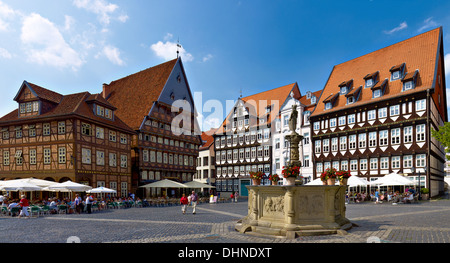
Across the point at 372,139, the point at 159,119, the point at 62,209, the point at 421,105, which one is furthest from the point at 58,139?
the point at 421,105

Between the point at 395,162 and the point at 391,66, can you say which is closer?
the point at 395,162

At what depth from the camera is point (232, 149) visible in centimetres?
5216

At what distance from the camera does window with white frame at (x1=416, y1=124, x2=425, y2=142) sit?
31078 mm

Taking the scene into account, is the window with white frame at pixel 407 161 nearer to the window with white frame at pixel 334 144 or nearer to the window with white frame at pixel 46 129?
the window with white frame at pixel 334 144

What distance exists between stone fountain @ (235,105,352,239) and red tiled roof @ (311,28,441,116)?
25.4 metres

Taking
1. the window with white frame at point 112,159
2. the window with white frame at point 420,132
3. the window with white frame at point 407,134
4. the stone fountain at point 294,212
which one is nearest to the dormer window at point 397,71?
the window with white frame at point 407,134

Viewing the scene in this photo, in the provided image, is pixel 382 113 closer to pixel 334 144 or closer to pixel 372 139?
pixel 372 139

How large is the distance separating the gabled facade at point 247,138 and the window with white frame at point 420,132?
54.5 feet

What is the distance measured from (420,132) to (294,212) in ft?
85.6

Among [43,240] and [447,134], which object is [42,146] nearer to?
[43,240]

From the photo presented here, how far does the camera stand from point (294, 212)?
413 inches

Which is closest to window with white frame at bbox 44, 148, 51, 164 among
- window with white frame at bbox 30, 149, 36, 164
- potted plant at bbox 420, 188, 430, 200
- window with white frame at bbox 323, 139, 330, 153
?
window with white frame at bbox 30, 149, 36, 164

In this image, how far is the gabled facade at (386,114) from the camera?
31.5m
